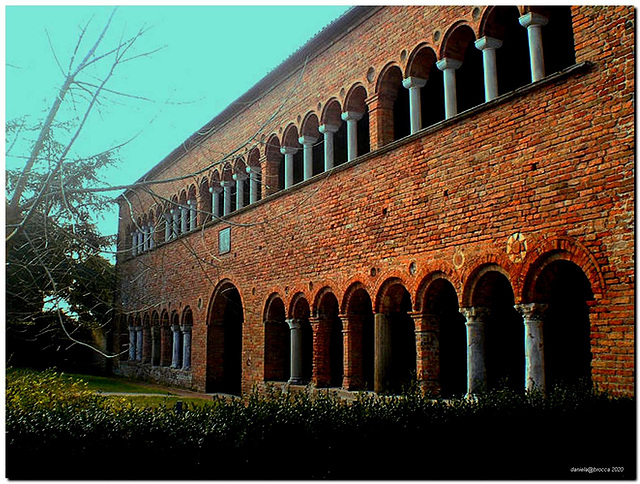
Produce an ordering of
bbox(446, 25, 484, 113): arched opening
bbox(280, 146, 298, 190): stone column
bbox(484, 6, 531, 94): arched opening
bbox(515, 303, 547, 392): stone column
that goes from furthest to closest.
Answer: bbox(280, 146, 298, 190): stone column → bbox(446, 25, 484, 113): arched opening → bbox(484, 6, 531, 94): arched opening → bbox(515, 303, 547, 392): stone column

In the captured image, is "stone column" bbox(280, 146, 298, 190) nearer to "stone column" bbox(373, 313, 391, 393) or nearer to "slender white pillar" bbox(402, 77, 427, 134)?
"slender white pillar" bbox(402, 77, 427, 134)

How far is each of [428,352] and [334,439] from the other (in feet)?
14.8

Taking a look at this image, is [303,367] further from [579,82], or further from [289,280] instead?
[579,82]

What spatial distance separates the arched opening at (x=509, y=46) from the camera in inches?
380

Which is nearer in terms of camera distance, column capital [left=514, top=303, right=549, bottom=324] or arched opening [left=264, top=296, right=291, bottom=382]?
column capital [left=514, top=303, right=549, bottom=324]

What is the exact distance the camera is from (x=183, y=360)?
20.7 metres

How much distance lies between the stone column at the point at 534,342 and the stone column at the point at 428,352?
2.02 meters

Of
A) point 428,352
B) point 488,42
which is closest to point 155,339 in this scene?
point 428,352

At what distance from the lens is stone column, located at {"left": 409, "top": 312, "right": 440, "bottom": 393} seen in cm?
1024

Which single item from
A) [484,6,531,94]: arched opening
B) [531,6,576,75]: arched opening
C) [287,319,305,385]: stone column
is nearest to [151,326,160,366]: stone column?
[287,319,305,385]: stone column

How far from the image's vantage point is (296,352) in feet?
47.6

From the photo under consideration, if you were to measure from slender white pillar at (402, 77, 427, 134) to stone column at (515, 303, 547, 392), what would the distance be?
3.91 m

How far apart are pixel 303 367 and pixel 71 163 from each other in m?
9.61

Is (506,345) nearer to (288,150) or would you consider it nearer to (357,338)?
(357,338)
